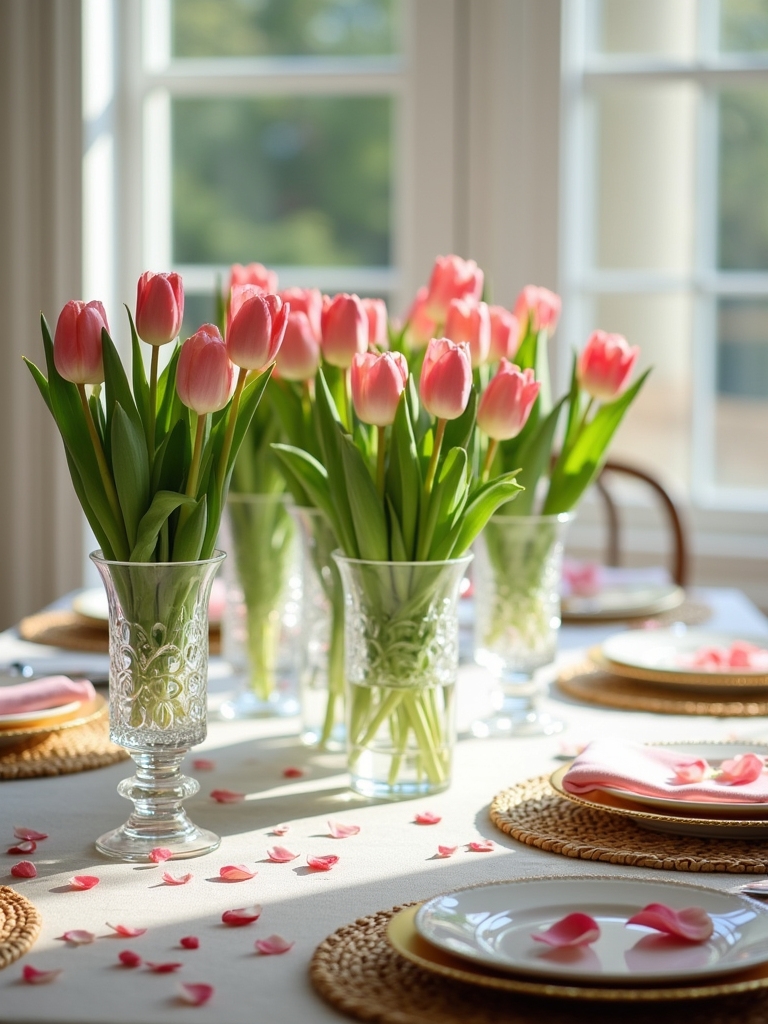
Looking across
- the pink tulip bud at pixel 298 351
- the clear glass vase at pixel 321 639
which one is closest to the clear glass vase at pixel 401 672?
the clear glass vase at pixel 321 639

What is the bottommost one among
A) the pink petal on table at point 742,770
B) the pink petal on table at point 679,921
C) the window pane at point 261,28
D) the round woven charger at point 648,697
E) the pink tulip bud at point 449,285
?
the round woven charger at point 648,697

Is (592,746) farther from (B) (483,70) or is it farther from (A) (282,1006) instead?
(B) (483,70)

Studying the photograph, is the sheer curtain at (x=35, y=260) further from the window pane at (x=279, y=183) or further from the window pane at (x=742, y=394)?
the window pane at (x=742, y=394)

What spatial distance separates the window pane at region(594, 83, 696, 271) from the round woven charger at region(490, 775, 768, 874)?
2.11m

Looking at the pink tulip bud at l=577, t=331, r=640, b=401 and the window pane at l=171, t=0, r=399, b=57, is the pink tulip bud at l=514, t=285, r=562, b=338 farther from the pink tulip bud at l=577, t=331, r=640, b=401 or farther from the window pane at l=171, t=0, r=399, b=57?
the window pane at l=171, t=0, r=399, b=57

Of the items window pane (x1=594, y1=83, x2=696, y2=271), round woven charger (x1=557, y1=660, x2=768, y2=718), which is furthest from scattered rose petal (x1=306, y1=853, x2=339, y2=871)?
window pane (x1=594, y1=83, x2=696, y2=271)

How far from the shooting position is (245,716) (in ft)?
4.47

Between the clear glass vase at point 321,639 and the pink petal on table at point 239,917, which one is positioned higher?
the clear glass vase at point 321,639

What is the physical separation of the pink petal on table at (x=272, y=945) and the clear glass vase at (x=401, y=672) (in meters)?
0.32

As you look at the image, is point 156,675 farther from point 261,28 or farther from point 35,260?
point 261,28

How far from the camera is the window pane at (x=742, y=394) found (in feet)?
9.48

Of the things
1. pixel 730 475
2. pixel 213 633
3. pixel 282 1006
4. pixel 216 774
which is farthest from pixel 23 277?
pixel 282 1006

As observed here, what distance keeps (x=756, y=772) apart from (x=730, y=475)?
79.4 inches

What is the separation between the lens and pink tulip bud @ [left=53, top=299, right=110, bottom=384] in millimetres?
900
